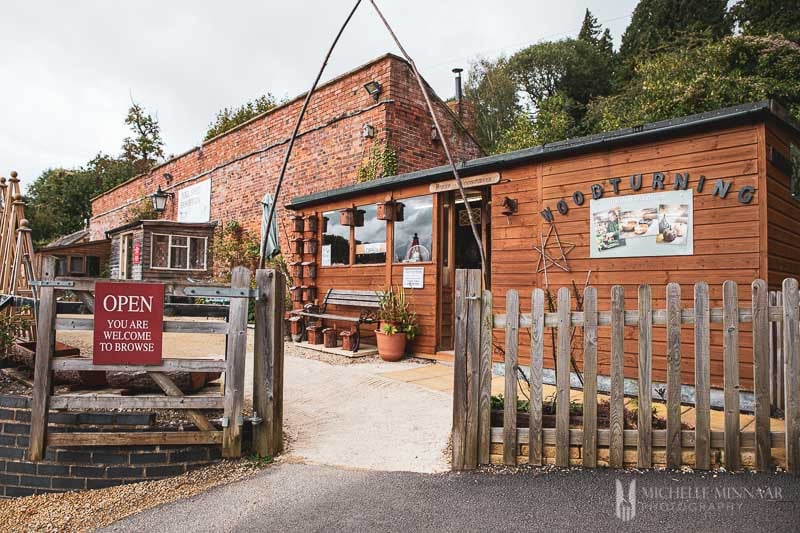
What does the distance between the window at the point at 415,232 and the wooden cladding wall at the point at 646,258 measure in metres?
1.28

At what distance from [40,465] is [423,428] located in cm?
268

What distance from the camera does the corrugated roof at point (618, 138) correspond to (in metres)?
4.32

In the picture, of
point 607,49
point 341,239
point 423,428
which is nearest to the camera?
point 423,428

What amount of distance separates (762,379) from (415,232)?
5081 mm

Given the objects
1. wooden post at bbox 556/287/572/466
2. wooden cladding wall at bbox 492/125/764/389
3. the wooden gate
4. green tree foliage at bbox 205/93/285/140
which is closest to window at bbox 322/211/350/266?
wooden cladding wall at bbox 492/125/764/389

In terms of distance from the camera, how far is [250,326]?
11141mm

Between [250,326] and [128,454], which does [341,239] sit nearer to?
[250,326]

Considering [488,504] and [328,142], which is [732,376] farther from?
[328,142]

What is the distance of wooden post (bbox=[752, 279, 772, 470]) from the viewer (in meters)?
2.97

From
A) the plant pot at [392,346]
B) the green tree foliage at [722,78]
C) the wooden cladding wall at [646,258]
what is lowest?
the plant pot at [392,346]

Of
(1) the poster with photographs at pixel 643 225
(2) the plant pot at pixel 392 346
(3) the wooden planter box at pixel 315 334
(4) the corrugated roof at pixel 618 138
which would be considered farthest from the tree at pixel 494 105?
(1) the poster with photographs at pixel 643 225

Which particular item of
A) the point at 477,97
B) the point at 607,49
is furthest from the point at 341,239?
the point at 607,49

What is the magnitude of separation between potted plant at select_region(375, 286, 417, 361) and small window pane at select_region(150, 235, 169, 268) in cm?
1191

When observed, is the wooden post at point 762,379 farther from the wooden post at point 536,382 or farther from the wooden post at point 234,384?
the wooden post at point 234,384
